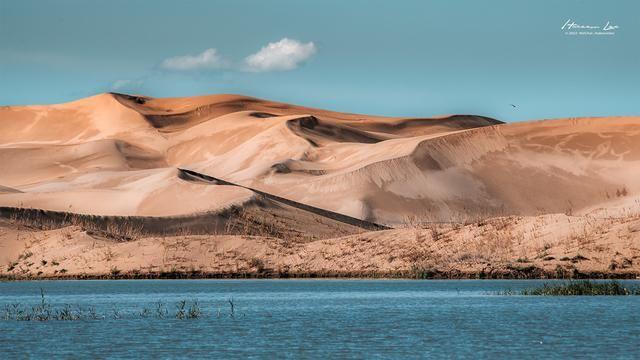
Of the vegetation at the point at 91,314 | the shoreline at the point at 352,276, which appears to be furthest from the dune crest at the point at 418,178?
the vegetation at the point at 91,314

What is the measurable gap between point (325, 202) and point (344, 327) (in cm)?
8805

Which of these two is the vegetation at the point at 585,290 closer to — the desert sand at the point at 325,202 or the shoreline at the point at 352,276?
the shoreline at the point at 352,276

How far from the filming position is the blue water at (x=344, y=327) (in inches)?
1198

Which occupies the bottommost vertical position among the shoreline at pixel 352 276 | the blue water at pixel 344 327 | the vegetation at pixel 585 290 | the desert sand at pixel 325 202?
the blue water at pixel 344 327

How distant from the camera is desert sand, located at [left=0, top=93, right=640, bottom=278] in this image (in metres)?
65.8

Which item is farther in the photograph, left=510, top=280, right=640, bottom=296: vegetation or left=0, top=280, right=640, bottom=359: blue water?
left=510, top=280, right=640, bottom=296: vegetation

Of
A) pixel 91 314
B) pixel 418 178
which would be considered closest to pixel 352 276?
pixel 91 314

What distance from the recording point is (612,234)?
204 feet

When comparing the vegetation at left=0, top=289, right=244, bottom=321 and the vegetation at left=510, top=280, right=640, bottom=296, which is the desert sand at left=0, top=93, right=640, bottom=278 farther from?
the vegetation at left=0, top=289, right=244, bottom=321

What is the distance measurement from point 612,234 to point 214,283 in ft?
59.2

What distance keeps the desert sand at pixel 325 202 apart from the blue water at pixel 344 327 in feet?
39.7

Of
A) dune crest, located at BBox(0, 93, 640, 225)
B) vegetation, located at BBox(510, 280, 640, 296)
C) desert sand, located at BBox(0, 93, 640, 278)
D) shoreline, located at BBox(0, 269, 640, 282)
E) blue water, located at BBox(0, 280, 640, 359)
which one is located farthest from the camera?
dune crest, located at BBox(0, 93, 640, 225)

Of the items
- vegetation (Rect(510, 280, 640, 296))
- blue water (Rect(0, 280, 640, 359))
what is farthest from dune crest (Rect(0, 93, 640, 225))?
vegetation (Rect(510, 280, 640, 296))

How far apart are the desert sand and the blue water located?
476 inches
